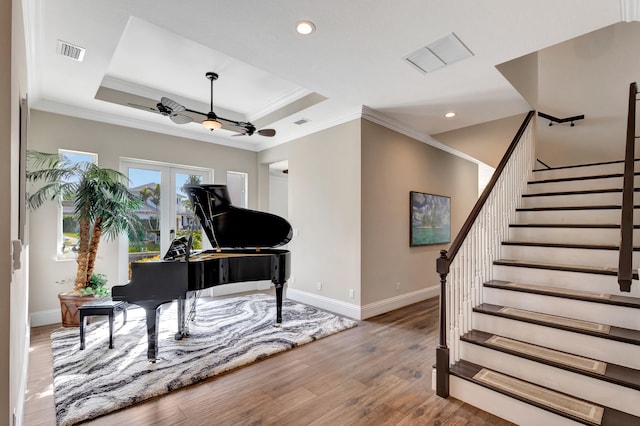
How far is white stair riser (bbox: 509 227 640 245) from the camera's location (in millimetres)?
2791

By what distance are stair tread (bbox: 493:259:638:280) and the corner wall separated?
1700 mm

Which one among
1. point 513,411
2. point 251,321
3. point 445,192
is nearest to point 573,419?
point 513,411

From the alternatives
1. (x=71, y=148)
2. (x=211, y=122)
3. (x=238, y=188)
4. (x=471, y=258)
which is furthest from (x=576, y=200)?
(x=71, y=148)

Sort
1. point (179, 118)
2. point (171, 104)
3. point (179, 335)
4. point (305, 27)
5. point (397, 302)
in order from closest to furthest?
point (305, 27) < point (171, 104) < point (179, 335) < point (179, 118) < point (397, 302)

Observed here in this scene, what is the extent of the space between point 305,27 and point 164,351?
3.30 metres

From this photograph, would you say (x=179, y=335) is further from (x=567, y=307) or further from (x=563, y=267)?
(x=563, y=267)

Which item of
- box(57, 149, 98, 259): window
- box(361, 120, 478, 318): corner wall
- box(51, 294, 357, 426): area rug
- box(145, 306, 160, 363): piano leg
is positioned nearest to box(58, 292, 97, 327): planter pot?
box(51, 294, 357, 426): area rug

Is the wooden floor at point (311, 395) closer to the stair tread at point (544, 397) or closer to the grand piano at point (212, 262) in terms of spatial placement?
the stair tread at point (544, 397)

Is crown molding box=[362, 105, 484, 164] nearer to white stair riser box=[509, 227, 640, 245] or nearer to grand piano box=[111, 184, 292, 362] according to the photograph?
grand piano box=[111, 184, 292, 362]

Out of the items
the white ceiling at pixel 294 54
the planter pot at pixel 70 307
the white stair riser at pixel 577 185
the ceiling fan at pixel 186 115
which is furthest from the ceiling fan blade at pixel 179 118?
the white stair riser at pixel 577 185

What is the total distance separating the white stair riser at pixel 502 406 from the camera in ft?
6.21

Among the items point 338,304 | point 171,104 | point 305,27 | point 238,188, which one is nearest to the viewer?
point 305,27

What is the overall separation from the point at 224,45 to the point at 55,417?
10.2 ft

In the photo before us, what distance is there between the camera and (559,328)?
223 centimetres
